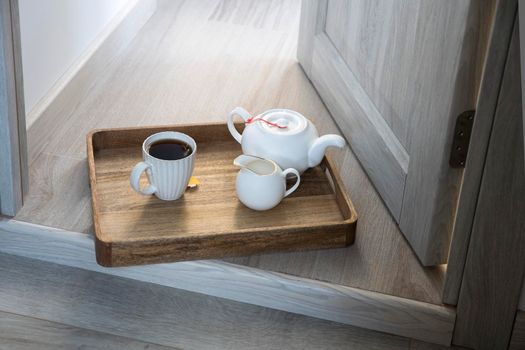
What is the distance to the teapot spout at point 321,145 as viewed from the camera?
64.3 inches

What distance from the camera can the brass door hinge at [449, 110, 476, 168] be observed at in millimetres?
1408

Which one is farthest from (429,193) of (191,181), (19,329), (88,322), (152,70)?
(152,70)

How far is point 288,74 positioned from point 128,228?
2.61ft

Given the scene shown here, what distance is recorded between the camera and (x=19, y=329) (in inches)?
58.8

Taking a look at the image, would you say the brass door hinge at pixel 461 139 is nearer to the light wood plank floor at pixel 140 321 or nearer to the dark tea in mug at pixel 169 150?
the light wood plank floor at pixel 140 321

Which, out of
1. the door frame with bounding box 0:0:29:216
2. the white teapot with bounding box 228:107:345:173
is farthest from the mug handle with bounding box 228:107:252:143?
the door frame with bounding box 0:0:29:216

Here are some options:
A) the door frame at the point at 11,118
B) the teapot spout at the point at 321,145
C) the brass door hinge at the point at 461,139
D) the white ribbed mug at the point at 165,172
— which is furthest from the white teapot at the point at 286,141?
the door frame at the point at 11,118

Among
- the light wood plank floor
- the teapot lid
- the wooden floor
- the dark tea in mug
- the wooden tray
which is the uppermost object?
the teapot lid

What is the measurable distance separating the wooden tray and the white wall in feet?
0.77

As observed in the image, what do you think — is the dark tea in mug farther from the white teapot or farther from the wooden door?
the wooden door

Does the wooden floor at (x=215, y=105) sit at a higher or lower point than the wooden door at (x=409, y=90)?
lower

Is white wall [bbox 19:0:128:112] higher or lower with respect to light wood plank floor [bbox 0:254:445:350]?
higher

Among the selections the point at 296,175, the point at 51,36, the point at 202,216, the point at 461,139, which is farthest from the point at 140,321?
the point at 51,36

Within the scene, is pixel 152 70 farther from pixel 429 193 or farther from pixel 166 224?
pixel 429 193
